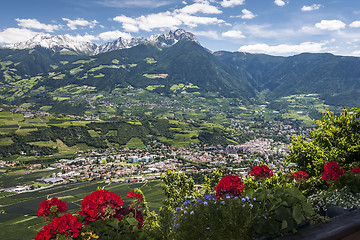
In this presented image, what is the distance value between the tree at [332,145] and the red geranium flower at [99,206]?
38.2 feet

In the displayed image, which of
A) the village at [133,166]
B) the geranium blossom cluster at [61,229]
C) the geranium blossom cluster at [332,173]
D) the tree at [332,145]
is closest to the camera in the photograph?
the geranium blossom cluster at [61,229]

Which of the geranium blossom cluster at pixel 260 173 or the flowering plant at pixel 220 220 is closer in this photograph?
the flowering plant at pixel 220 220

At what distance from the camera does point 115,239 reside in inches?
177

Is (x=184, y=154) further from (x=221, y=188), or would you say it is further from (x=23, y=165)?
(x=221, y=188)

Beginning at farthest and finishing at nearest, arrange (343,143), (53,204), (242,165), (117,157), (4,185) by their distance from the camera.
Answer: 1. (117,157)
2. (242,165)
3. (4,185)
4. (343,143)
5. (53,204)

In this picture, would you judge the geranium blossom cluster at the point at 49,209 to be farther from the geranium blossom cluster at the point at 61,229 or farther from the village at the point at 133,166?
the village at the point at 133,166

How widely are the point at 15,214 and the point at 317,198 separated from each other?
402 ft

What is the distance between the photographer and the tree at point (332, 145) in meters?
11.6

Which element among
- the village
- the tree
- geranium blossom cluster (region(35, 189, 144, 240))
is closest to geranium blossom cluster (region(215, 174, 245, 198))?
geranium blossom cluster (region(35, 189, 144, 240))

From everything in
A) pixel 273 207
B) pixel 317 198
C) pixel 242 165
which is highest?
pixel 273 207

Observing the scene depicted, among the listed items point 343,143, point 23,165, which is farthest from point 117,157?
point 343,143

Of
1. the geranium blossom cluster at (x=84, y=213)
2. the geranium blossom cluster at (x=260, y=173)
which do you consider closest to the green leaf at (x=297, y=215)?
the geranium blossom cluster at (x=84, y=213)

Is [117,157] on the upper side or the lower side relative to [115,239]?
lower

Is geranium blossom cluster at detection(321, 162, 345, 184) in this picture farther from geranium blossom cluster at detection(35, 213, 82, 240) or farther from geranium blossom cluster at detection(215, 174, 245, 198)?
geranium blossom cluster at detection(35, 213, 82, 240)
